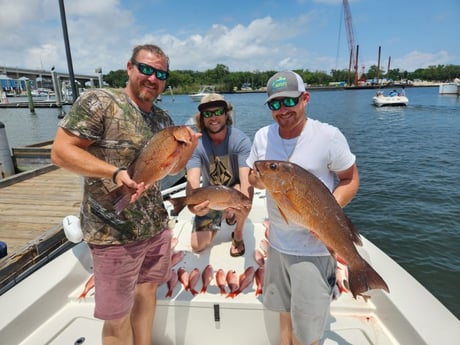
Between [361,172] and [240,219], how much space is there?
405 inches

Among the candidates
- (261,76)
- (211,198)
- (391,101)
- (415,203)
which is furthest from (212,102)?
(261,76)

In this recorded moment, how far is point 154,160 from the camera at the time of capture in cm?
186

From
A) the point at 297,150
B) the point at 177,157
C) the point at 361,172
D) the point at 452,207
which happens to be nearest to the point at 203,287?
the point at 177,157

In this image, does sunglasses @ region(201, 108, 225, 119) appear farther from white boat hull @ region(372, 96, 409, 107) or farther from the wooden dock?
white boat hull @ region(372, 96, 409, 107)

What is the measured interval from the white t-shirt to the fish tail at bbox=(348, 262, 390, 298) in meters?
0.29

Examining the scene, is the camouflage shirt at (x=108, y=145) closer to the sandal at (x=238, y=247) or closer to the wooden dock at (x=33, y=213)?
the sandal at (x=238, y=247)

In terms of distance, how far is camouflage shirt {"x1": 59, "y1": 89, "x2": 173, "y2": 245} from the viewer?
6.17 feet

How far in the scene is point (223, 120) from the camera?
364cm

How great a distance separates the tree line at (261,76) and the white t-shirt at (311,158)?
4262 inches

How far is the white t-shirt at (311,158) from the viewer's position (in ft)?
6.42

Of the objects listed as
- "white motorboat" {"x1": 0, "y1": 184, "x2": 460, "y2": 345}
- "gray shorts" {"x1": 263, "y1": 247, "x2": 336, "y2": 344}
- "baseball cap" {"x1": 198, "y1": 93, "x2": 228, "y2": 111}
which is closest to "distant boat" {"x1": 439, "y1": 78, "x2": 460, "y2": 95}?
"baseball cap" {"x1": 198, "y1": 93, "x2": 228, "y2": 111}

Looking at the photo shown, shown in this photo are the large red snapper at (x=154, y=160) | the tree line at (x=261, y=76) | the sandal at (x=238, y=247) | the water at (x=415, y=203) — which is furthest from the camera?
the tree line at (x=261, y=76)

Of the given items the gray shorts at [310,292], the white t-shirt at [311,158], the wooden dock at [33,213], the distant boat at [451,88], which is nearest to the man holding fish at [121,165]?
the white t-shirt at [311,158]

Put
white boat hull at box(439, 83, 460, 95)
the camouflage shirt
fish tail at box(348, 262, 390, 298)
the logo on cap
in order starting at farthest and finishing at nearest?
white boat hull at box(439, 83, 460, 95)
the logo on cap
the camouflage shirt
fish tail at box(348, 262, 390, 298)
